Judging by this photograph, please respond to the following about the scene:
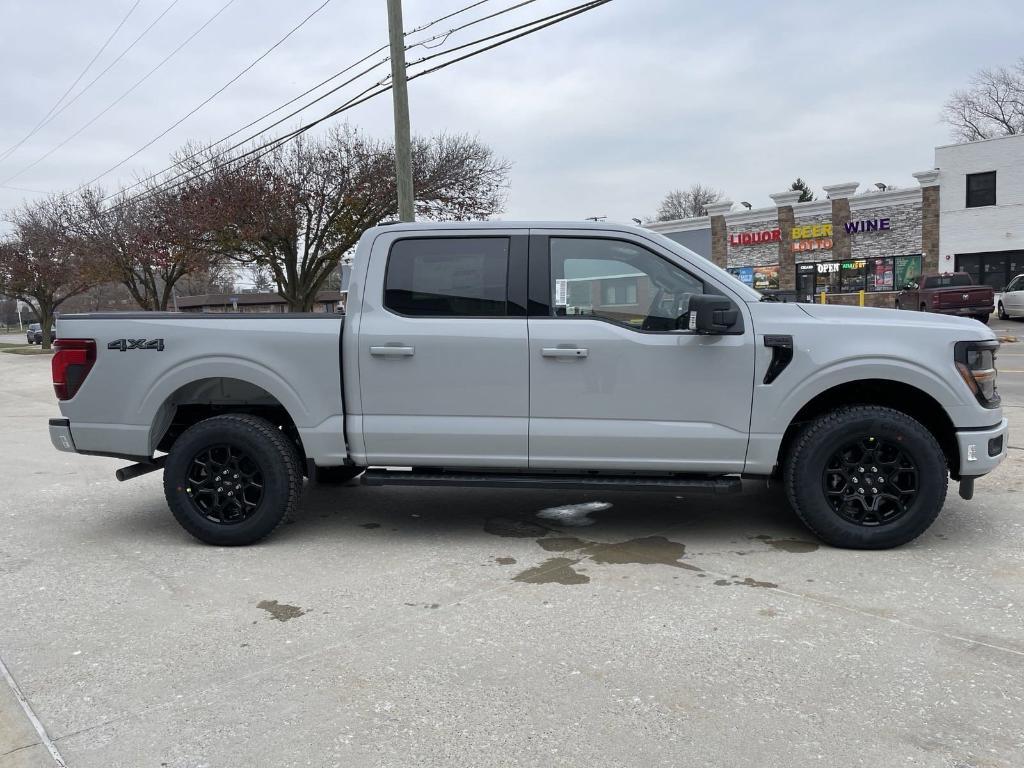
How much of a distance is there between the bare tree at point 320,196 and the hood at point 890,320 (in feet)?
66.7

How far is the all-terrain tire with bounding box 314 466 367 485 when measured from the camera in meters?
6.48

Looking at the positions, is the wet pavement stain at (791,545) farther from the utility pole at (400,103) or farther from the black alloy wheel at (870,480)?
the utility pole at (400,103)

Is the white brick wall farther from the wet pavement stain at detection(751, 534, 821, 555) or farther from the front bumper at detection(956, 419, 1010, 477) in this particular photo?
the wet pavement stain at detection(751, 534, 821, 555)

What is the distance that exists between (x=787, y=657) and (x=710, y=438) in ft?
5.09

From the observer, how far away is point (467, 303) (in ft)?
16.2

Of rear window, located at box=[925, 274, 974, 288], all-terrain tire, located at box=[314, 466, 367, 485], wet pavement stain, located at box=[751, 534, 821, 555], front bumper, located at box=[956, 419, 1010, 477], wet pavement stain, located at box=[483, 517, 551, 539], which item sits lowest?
wet pavement stain, located at box=[483, 517, 551, 539]

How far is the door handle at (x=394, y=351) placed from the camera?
486cm

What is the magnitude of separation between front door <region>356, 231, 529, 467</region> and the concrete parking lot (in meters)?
0.69

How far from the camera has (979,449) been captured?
4609mm

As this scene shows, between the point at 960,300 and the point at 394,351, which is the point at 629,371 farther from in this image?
the point at 960,300

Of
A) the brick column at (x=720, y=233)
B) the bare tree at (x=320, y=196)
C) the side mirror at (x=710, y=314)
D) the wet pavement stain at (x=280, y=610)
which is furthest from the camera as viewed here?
Result: the brick column at (x=720, y=233)

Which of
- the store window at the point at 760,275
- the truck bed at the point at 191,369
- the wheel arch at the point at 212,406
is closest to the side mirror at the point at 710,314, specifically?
the truck bed at the point at 191,369

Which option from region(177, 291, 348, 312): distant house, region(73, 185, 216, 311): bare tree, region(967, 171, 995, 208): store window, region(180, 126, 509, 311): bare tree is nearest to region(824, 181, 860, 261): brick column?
region(967, 171, 995, 208): store window

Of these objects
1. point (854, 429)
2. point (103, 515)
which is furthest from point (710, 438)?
point (103, 515)
